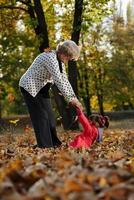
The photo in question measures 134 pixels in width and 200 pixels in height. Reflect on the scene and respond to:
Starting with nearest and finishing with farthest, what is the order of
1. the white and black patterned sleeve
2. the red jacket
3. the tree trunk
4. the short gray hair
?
1. the short gray hair
2. the white and black patterned sleeve
3. the red jacket
4. the tree trunk

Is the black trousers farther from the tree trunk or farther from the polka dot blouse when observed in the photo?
the tree trunk

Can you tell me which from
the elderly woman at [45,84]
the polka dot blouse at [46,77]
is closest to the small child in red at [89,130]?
the elderly woman at [45,84]

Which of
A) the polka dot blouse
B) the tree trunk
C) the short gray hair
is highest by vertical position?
the short gray hair

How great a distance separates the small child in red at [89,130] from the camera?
9859 millimetres

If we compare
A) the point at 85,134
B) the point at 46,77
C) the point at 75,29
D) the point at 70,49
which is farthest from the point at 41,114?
the point at 75,29

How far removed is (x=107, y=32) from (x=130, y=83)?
4.77m

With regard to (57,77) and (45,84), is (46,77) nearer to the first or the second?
(45,84)

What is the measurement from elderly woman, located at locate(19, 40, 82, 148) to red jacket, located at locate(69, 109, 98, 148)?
0.28m

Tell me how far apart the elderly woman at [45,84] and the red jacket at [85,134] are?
278 millimetres

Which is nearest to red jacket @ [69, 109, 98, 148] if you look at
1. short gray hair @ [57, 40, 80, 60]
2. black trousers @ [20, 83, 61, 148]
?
black trousers @ [20, 83, 61, 148]

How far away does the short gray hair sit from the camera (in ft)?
30.6

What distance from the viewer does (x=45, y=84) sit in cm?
989

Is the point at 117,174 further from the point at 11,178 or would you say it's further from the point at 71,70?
the point at 71,70

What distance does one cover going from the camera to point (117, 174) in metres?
3.64
